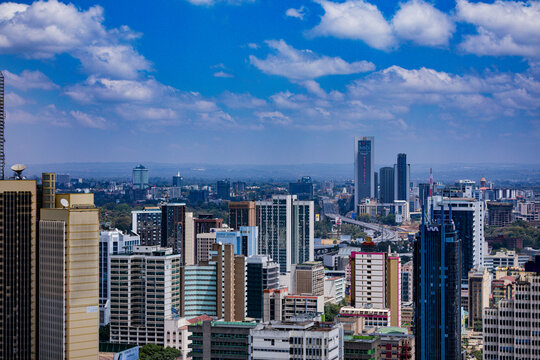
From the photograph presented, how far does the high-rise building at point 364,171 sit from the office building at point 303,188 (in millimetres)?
5762

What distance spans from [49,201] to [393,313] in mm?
10819

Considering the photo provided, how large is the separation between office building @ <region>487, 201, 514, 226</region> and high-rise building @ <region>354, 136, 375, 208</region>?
15243mm

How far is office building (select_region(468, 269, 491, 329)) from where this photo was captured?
25.4 metres

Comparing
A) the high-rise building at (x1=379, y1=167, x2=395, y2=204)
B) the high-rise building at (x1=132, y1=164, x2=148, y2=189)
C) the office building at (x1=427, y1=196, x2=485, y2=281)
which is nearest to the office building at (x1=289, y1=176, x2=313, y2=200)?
the high-rise building at (x1=379, y1=167, x2=395, y2=204)

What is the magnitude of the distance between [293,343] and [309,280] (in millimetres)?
15822

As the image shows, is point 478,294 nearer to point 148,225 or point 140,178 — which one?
point 148,225

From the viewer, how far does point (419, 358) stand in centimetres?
2012

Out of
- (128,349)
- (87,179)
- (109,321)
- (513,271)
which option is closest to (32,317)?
(128,349)

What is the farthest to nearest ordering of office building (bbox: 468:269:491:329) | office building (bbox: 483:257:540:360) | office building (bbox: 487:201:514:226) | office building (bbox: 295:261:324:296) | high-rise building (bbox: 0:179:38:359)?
office building (bbox: 487:201:514:226), office building (bbox: 295:261:324:296), office building (bbox: 468:269:491:329), office building (bbox: 483:257:540:360), high-rise building (bbox: 0:179:38:359)

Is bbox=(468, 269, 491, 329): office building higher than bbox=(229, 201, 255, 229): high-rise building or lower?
lower

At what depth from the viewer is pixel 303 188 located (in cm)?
5369

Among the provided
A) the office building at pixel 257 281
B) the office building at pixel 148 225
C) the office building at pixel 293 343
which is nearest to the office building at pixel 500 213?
the office building at pixel 148 225

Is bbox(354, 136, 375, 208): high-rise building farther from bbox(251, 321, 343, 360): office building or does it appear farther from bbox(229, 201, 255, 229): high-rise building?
bbox(251, 321, 343, 360): office building

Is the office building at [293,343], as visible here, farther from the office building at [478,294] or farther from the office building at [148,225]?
the office building at [148,225]
